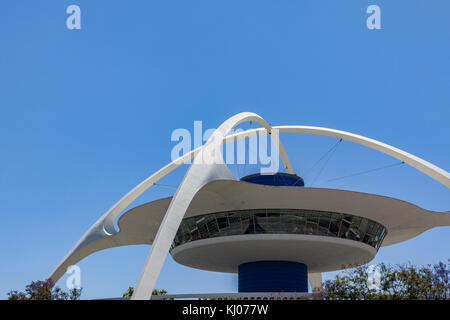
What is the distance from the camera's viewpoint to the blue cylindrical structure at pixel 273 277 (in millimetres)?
39969

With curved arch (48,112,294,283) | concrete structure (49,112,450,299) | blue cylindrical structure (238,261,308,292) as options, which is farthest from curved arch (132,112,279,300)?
blue cylindrical structure (238,261,308,292)

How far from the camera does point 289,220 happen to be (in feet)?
125

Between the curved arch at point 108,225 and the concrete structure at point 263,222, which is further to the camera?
the curved arch at point 108,225

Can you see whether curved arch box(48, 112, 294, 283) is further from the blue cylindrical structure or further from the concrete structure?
the blue cylindrical structure

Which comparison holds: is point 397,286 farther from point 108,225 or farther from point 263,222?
point 108,225

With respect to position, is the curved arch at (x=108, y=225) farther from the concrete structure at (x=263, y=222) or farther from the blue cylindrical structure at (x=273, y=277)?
the blue cylindrical structure at (x=273, y=277)

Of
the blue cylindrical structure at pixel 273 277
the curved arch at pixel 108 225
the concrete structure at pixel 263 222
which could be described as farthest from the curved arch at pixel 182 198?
the blue cylindrical structure at pixel 273 277

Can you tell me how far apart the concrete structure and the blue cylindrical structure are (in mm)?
183

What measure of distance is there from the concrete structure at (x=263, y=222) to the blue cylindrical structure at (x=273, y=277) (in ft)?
0.60

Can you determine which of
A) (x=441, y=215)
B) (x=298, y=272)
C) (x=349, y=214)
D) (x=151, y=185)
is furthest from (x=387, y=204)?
(x=151, y=185)

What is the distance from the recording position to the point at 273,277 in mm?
40688

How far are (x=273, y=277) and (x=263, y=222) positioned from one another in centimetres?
562

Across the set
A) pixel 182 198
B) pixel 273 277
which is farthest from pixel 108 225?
pixel 182 198

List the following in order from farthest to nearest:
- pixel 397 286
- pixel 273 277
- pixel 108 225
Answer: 1. pixel 108 225
2. pixel 273 277
3. pixel 397 286
